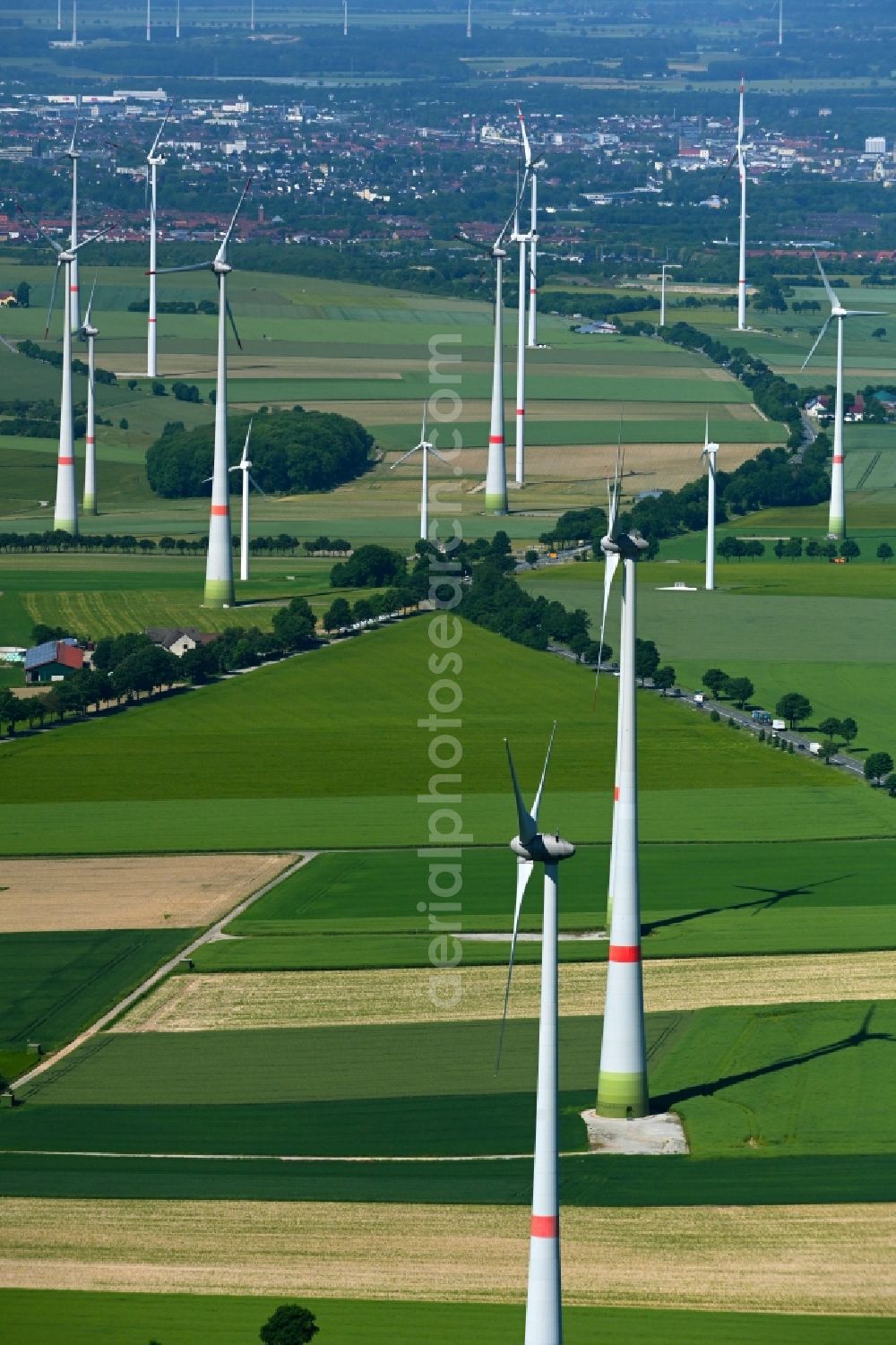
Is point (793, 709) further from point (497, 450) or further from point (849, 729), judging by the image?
point (497, 450)

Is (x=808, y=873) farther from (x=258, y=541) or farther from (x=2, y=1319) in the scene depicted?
(x=258, y=541)

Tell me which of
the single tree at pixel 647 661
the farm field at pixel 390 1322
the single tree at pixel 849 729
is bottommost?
the farm field at pixel 390 1322

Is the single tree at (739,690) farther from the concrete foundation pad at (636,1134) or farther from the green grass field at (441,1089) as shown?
the concrete foundation pad at (636,1134)

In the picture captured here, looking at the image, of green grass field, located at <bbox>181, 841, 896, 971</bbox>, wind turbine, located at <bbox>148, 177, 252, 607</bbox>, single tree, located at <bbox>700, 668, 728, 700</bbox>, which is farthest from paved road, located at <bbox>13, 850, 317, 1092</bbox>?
wind turbine, located at <bbox>148, 177, 252, 607</bbox>

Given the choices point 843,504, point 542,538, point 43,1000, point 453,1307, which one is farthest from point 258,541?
point 453,1307

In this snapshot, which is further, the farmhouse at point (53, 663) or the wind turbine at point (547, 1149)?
the farmhouse at point (53, 663)

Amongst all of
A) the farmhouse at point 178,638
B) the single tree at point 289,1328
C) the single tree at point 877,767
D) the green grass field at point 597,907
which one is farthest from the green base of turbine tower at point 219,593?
the single tree at point 289,1328

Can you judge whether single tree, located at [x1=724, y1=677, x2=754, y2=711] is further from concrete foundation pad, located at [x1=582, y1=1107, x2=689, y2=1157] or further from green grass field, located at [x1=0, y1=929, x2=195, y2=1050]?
concrete foundation pad, located at [x1=582, y1=1107, x2=689, y2=1157]
